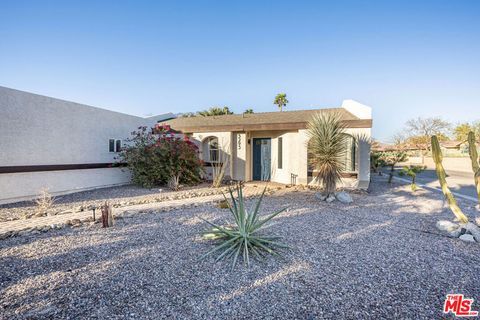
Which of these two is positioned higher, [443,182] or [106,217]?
[443,182]

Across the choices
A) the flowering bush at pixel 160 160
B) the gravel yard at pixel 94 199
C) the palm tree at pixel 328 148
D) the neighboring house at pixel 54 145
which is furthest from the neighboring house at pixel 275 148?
the neighboring house at pixel 54 145

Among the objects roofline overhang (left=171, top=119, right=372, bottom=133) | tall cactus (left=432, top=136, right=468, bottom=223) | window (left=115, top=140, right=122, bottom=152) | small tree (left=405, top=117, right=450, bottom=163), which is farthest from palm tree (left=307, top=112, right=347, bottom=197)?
small tree (left=405, top=117, right=450, bottom=163)

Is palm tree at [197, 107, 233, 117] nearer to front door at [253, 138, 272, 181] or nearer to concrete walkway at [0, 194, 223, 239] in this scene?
front door at [253, 138, 272, 181]

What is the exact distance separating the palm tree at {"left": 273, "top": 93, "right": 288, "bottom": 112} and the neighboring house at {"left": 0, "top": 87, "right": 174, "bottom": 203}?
20.8m

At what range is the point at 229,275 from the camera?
3525 millimetres

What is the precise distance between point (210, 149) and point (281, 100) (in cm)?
1798

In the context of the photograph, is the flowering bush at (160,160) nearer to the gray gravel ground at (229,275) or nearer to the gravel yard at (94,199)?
the gravel yard at (94,199)

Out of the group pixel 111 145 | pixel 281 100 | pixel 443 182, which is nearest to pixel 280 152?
pixel 443 182

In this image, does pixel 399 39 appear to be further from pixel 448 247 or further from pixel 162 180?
pixel 162 180

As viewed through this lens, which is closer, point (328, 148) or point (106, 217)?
point (106, 217)

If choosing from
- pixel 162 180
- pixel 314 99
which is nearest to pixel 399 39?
pixel 314 99

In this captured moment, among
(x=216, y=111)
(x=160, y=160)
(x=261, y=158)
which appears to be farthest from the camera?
(x=216, y=111)

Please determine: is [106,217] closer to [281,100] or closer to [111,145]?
[111,145]

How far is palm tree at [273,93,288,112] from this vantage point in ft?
95.3
